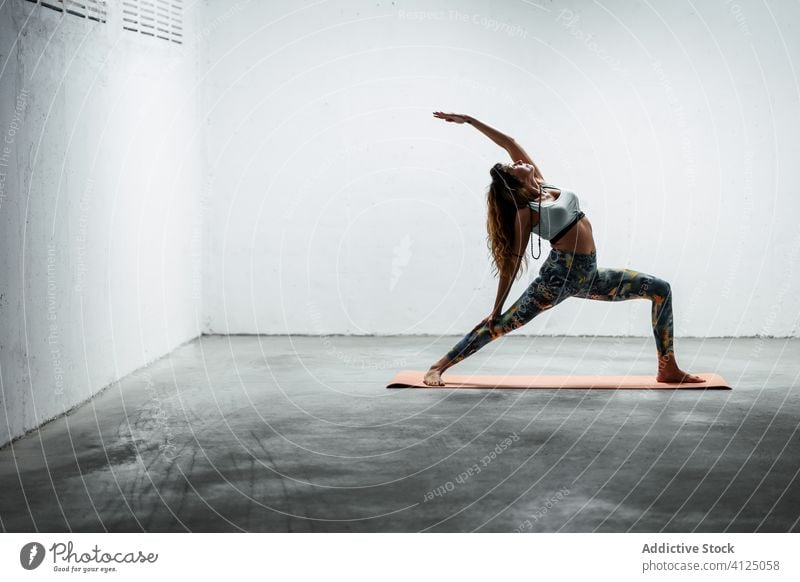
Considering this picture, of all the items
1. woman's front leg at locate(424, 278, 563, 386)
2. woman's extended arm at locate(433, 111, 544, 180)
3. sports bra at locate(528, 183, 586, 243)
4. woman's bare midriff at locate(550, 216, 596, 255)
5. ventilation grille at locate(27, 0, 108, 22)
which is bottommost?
woman's front leg at locate(424, 278, 563, 386)

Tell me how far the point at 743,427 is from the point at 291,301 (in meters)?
4.42

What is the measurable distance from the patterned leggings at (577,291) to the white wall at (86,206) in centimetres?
209

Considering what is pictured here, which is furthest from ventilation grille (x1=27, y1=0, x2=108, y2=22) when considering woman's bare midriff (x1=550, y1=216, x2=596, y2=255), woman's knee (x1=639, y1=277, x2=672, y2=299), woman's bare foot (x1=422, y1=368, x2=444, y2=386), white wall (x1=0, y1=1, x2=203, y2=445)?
woman's knee (x1=639, y1=277, x2=672, y2=299)

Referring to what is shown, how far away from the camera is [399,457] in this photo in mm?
3785

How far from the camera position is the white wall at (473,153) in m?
7.57

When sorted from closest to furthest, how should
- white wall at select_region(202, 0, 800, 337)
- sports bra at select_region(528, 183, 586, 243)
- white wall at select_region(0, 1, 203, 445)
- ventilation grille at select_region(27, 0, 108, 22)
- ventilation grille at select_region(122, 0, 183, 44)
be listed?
white wall at select_region(0, 1, 203, 445)
ventilation grille at select_region(27, 0, 108, 22)
sports bra at select_region(528, 183, 586, 243)
ventilation grille at select_region(122, 0, 183, 44)
white wall at select_region(202, 0, 800, 337)

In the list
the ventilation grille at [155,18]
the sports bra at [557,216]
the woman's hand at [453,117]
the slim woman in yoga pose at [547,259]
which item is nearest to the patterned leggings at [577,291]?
the slim woman in yoga pose at [547,259]

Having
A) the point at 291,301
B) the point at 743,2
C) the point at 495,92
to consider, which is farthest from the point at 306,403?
the point at 743,2

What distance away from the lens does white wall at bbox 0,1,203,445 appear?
13.8 ft

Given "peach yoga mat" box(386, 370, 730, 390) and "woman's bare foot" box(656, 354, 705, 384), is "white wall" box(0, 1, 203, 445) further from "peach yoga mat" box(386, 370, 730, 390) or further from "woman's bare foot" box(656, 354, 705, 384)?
"woman's bare foot" box(656, 354, 705, 384)

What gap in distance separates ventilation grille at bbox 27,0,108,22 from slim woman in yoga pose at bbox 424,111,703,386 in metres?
2.00

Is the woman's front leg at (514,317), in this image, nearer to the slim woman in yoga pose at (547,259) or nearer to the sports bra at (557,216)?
the slim woman in yoga pose at (547,259)

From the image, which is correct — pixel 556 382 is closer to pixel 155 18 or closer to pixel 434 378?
pixel 434 378

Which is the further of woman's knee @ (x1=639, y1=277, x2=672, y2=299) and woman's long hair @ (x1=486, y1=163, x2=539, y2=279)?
woman's knee @ (x1=639, y1=277, x2=672, y2=299)
